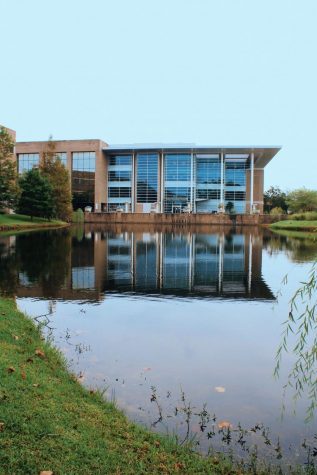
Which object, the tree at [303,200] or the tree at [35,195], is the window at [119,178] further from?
the tree at [303,200]

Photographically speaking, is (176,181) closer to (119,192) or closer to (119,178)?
(119,178)

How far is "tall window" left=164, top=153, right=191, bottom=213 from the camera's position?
288 ft

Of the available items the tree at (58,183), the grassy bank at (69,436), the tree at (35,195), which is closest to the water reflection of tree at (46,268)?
the grassy bank at (69,436)

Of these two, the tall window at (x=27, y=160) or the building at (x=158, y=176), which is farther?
the tall window at (x=27, y=160)

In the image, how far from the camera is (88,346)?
25.6 ft

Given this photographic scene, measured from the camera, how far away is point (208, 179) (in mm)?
88438

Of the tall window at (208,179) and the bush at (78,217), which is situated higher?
the tall window at (208,179)

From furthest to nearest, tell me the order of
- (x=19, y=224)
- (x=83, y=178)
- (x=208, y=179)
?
(x=208, y=179) → (x=83, y=178) → (x=19, y=224)

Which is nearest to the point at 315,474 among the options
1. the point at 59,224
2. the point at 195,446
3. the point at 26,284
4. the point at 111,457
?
the point at 195,446

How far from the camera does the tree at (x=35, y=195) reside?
5584 centimetres

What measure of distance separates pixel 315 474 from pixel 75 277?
12392 millimetres

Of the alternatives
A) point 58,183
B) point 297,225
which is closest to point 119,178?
point 58,183

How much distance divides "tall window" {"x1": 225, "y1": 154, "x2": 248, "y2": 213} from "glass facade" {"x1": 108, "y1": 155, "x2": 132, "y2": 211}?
21.2m

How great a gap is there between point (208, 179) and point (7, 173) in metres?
50.2
